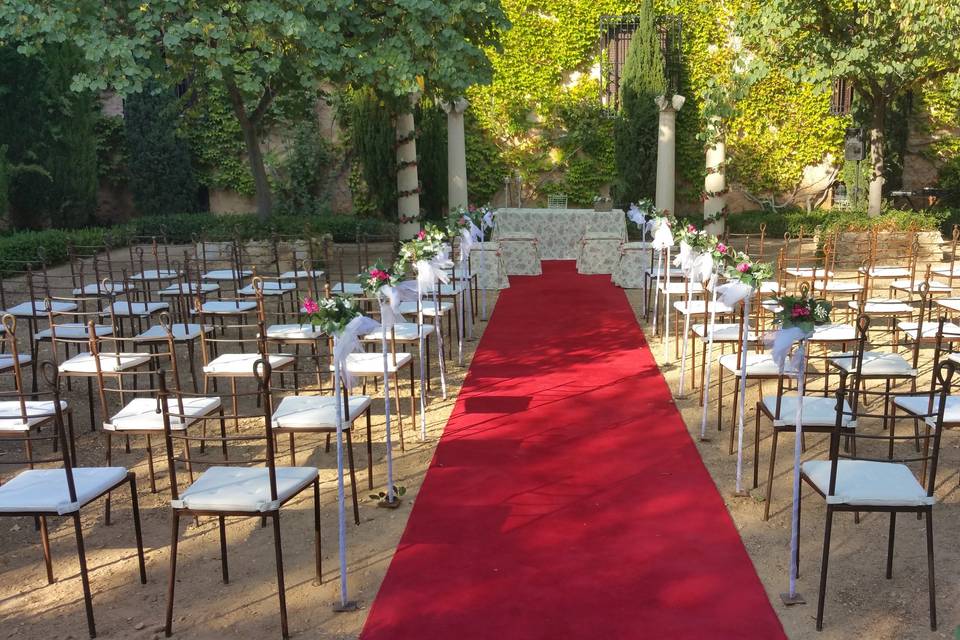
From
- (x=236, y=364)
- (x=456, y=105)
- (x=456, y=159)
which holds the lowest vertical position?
(x=236, y=364)

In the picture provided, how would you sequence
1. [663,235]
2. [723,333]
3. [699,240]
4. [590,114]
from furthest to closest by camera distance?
[590,114] → [663,235] → [699,240] → [723,333]

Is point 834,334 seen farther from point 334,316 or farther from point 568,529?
point 334,316

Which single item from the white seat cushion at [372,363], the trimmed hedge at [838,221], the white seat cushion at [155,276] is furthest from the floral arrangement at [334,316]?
the trimmed hedge at [838,221]

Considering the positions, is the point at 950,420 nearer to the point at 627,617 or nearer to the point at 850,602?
the point at 850,602

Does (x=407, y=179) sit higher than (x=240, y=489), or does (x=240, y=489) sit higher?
(x=407, y=179)

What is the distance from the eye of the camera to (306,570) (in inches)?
178

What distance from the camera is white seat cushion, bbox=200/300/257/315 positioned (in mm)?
8109

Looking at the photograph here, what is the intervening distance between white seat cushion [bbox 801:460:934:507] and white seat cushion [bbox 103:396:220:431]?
331 cm

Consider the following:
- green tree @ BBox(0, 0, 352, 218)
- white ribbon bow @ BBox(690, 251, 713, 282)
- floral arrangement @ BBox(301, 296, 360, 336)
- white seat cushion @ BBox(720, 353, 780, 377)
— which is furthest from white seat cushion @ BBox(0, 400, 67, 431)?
green tree @ BBox(0, 0, 352, 218)

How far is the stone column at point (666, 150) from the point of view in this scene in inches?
603

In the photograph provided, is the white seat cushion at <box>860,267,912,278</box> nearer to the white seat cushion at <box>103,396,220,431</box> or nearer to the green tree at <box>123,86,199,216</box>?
the white seat cushion at <box>103,396,220,431</box>

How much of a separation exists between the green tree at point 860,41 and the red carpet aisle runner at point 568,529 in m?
6.79

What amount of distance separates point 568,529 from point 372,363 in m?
1.94

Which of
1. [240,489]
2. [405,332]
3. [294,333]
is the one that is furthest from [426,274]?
[240,489]
